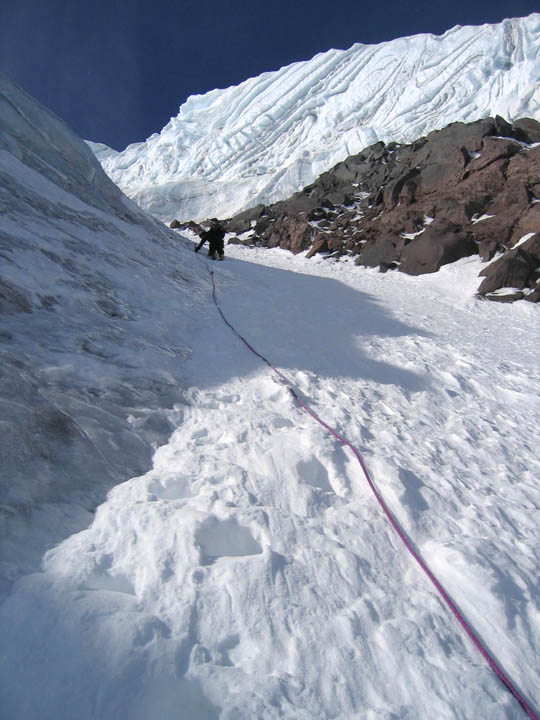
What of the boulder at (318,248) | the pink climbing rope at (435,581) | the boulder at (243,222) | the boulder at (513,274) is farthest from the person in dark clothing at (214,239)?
the boulder at (243,222)

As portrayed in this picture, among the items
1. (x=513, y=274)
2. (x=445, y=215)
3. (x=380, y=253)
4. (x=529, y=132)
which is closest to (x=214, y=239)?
(x=380, y=253)

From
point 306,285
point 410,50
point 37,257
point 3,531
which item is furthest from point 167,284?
point 410,50

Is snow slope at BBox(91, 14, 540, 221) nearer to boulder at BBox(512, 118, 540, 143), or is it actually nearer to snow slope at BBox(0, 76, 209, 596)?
boulder at BBox(512, 118, 540, 143)

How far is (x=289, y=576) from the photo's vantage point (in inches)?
65.7

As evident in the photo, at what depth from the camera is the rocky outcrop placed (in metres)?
11.4

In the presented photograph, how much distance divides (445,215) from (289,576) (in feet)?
53.3

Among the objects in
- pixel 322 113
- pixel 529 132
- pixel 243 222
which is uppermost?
pixel 322 113

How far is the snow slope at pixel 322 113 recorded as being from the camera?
39062 millimetres

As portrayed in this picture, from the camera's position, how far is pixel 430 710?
128 cm

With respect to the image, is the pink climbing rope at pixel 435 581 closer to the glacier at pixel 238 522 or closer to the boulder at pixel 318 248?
the glacier at pixel 238 522

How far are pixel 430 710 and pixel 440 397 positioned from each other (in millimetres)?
2938

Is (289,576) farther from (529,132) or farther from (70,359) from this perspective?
(529,132)

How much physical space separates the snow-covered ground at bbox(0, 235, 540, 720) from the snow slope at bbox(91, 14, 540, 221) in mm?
40706

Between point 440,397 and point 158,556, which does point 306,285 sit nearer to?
point 440,397
